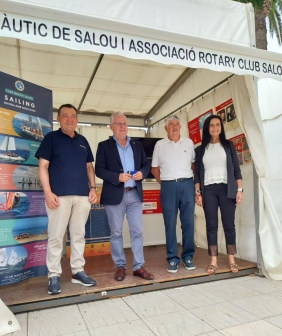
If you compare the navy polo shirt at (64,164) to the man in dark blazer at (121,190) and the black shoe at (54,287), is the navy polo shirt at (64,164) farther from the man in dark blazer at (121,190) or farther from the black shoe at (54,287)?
the black shoe at (54,287)

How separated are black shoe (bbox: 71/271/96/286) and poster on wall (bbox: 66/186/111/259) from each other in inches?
52.8

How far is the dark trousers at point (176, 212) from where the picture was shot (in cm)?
302

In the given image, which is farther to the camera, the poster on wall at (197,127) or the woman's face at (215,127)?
the poster on wall at (197,127)

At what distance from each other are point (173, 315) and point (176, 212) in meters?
1.12

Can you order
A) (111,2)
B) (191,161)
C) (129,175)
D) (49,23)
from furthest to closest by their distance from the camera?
(191,161)
(129,175)
(111,2)
(49,23)

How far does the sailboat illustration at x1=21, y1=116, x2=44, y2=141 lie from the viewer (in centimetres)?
274

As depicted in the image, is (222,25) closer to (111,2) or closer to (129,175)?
(111,2)

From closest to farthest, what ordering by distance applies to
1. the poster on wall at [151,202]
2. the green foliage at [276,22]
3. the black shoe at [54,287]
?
the black shoe at [54,287] < the poster on wall at [151,202] < the green foliage at [276,22]

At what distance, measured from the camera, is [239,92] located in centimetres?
328

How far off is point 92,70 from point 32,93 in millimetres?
1349

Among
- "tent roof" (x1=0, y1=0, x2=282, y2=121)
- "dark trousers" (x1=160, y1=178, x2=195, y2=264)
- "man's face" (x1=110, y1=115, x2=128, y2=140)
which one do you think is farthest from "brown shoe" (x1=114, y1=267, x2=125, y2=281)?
"tent roof" (x1=0, y1=0, x2=282, y2=121)

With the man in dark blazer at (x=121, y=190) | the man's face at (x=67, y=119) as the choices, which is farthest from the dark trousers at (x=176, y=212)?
the man's face at (x=67, y=119)

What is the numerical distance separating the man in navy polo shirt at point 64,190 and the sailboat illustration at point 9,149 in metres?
0.32

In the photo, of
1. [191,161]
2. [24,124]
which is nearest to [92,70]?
[24,124]
